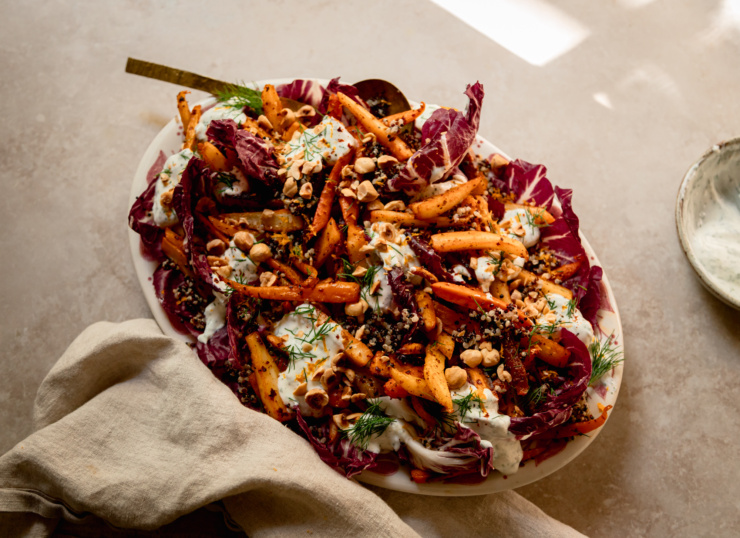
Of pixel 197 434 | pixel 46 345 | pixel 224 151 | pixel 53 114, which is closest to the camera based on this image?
pixel 197 434

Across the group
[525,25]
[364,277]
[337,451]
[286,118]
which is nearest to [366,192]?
[364,277]

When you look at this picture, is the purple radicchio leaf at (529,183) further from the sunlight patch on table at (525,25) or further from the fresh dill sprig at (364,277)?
the sunlight patch on table at (525,25)

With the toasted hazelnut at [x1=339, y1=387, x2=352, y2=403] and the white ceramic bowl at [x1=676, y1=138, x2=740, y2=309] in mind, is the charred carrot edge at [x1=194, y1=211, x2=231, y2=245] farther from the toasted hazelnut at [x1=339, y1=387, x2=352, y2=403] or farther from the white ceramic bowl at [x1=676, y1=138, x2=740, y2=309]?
the white ceramic bowl at [x1=676, y1=138, x2=740, y2=309]

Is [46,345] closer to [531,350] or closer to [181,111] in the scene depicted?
[181,111]

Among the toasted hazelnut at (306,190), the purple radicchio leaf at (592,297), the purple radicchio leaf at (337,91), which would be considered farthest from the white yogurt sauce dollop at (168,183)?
the purple radicchio leaf at (592,297)

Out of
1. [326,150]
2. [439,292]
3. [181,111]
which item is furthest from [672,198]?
[181,111]

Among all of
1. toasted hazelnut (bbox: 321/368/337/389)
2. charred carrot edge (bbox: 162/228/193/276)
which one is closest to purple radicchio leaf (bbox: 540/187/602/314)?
toasted hazelnut (bbox: 321/368/337/389)
